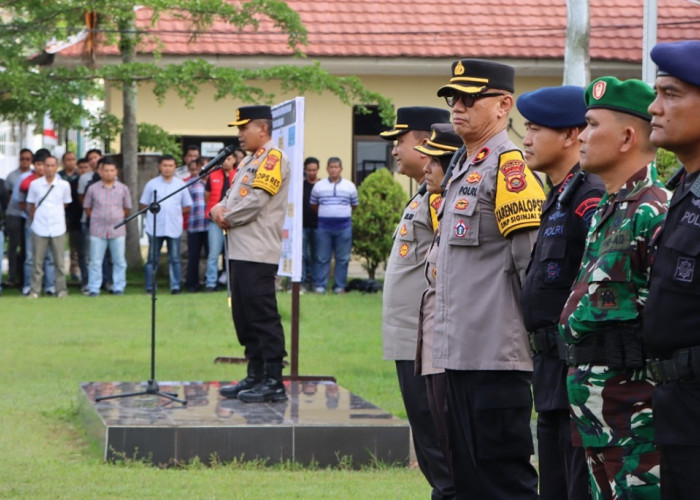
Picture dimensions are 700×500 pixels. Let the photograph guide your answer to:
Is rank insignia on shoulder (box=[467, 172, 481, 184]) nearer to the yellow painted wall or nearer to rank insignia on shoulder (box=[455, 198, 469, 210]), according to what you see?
rank insignia on shoulder (box=[455, 198, 469, 210])

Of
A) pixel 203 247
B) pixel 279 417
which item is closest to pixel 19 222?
pixel 203 247

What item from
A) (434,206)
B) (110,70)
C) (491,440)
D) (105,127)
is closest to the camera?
(491,440)

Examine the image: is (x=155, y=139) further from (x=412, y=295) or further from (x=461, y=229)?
(x=461, y=229)

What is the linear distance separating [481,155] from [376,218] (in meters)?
15.3

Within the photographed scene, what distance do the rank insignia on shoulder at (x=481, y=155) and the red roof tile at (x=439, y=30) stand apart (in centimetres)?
1804

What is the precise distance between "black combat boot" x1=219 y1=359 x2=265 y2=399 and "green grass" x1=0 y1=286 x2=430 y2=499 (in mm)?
1143

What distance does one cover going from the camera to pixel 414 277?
653 cm

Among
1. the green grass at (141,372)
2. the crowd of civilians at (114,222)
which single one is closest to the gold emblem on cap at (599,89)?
the green grass at (141,372)

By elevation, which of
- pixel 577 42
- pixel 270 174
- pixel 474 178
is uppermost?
pixel 577 42

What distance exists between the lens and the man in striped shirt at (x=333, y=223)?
65.4ft

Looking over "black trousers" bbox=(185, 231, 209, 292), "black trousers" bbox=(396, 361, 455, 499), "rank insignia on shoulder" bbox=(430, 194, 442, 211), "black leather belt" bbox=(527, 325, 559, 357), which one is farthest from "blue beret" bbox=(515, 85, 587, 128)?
"black trousers" bbox=(185, 231, 209, 292)

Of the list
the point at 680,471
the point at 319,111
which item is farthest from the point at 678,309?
the point at 319,111

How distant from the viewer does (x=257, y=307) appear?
9.61 metres

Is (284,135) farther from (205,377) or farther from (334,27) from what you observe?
(334,27)
